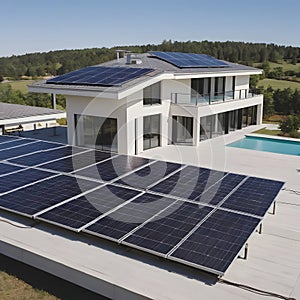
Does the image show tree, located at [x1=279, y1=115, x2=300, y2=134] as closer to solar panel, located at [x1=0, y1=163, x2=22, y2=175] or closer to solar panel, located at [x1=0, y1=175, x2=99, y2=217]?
solar panel, located at [x1=0, y1=175, x2=99, y2=217]

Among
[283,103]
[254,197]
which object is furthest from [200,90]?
[283,103]

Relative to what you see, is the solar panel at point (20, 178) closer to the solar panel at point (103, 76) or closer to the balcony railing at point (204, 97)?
the solar panel at point (103, 76)

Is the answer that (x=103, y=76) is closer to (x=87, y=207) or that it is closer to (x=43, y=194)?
(x=43, y=194)

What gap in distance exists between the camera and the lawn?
9.28 meters

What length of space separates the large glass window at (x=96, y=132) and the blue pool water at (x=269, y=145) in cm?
882

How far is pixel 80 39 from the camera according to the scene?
79.5 m

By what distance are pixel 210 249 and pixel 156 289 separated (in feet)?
5.42

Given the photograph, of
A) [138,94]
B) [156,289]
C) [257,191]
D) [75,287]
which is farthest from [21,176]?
[138,94]

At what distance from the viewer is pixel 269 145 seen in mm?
27281

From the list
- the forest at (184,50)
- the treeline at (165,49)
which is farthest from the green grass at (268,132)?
the treeline at (165,49)

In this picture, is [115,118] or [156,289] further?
[115,118]

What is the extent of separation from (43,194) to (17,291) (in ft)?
11.1

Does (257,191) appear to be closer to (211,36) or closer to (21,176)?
(21,176)

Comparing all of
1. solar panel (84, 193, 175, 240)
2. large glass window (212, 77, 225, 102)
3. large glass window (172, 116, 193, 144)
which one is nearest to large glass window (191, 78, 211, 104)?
large glass window (212, 77, 225, 102)
